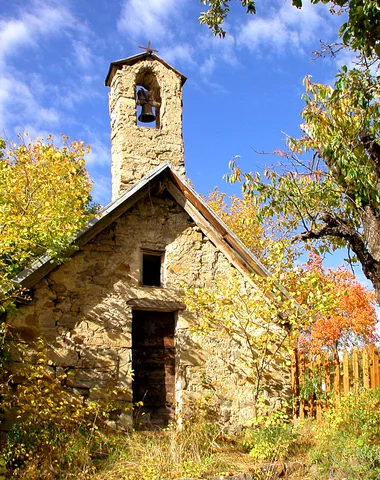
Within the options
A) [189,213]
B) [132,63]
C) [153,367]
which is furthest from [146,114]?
[153,367]

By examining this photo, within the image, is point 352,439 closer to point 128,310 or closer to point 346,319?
point 128,310

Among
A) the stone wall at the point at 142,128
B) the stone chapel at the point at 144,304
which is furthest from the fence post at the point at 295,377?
the stone wall at the point at 142,128

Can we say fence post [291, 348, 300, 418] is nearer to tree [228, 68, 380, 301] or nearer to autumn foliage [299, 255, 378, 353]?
tree [228, 68, 380, 301]

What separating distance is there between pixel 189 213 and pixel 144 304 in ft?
6.17

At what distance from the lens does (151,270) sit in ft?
32.2

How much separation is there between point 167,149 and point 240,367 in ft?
15.1

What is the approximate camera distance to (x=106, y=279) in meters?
8.73

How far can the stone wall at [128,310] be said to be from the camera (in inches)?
322

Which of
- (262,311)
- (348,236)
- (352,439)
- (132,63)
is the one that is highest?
(132,63)

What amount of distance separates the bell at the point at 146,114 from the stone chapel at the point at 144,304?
65.0 inches

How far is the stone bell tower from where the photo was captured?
10555 millimetres

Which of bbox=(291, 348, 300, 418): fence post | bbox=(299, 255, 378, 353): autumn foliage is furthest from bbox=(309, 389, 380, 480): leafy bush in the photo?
bbox=(299, 255, 378, 353): autumn foliage

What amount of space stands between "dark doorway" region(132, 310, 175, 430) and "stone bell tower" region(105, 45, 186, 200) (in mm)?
2686

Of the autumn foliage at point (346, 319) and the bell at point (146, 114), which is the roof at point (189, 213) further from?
the autumn foliage at point (346, 319)
